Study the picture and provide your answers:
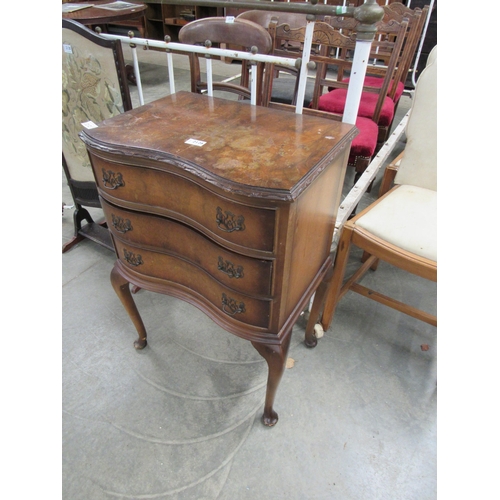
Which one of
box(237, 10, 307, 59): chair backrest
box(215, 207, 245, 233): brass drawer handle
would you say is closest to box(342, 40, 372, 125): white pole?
box(215, 207, 245, 233): brass drawer handle

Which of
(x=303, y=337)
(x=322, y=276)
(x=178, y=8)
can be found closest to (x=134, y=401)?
(x=303, y=337)

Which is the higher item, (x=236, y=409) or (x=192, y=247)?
(x=192, y=247)

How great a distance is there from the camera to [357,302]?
5.91 feet

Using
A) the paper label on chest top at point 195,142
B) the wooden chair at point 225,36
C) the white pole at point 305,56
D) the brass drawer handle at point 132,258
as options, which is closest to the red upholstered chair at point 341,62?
the wooden chair at point 225,36

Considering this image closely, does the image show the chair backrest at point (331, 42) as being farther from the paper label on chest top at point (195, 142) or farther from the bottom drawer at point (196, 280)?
the bottom drawer at point (196, 280)

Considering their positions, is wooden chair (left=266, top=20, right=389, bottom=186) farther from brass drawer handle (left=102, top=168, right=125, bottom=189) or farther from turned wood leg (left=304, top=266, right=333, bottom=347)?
brass drawer handle (left=102, top=168, right=125, bottom=189)

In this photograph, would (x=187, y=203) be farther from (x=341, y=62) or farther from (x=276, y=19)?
(x=276, y=19)

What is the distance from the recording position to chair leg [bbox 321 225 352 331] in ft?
4.47

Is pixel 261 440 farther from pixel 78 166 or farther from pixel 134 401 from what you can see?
pixel 78 166

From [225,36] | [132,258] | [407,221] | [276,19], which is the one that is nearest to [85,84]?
[225,36]

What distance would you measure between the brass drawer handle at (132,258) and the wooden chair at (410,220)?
0.77 m

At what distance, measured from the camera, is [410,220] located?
1.32 metres

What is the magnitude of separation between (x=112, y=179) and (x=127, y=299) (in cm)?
55

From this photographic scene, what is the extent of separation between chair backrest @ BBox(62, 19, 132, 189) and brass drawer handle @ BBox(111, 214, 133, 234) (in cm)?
57
